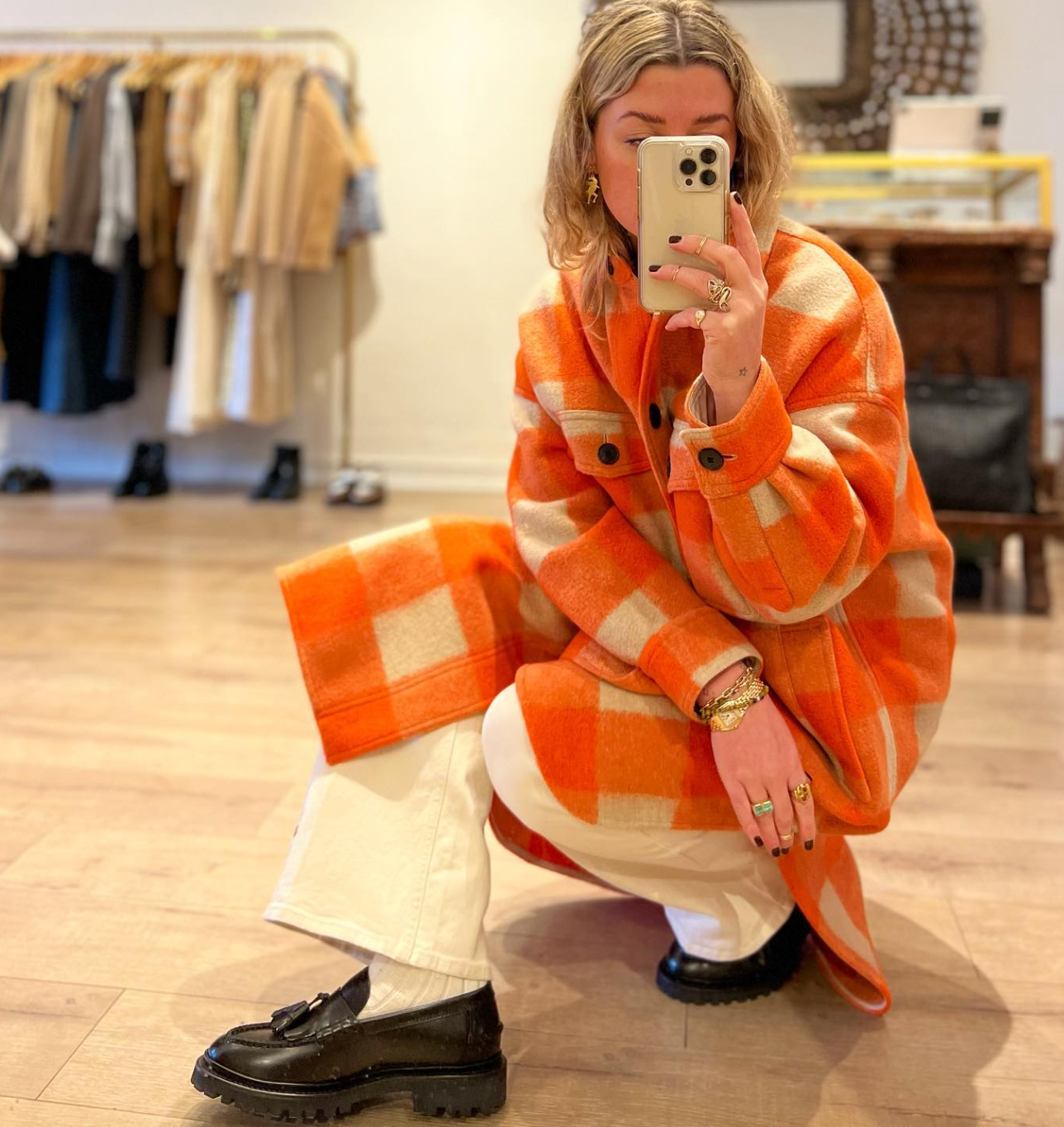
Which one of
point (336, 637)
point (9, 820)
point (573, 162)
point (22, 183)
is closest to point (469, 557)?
point (336, 637)

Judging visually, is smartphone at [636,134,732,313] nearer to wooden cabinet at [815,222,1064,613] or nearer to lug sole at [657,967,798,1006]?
lug sole at [657,967,798,1006]

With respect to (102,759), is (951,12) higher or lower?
higher

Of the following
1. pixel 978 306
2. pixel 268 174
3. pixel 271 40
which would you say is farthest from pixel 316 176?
pixel 978 306

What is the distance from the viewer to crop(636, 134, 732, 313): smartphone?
2.65 ft

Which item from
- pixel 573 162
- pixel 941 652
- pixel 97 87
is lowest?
pixel 941 652

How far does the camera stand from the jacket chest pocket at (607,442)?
964 millimetres

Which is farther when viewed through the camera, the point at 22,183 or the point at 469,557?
the point at 22,183

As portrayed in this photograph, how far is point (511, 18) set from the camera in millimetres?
3908

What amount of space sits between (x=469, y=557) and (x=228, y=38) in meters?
3.40

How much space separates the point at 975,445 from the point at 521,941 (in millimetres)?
1669

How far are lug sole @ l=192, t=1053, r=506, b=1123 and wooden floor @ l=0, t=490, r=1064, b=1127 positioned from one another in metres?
0.02

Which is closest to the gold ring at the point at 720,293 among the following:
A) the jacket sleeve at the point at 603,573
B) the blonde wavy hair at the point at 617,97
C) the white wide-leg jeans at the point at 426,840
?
the blonde wavy hair at the point at 617,97

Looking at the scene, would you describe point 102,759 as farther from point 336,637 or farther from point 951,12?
point 951,12

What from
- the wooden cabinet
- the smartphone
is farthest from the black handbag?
the smartphone
